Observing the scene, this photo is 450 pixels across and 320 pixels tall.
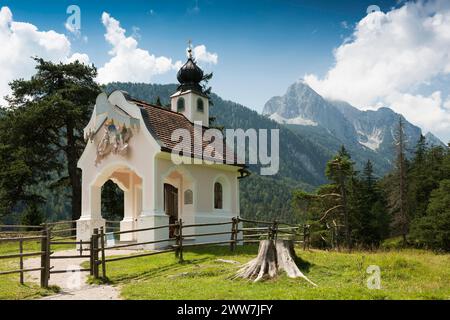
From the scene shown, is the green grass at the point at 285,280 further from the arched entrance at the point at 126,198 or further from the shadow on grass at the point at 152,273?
the arched entrance at the point at 126,198

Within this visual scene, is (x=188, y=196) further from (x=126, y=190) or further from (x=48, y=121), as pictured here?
(x=48, y=121)

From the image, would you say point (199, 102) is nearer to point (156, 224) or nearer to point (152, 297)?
point (156, 224)

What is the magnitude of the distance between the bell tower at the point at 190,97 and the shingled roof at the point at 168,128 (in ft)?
2.86

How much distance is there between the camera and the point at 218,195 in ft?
75.7

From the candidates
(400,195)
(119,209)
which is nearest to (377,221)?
(400,195)

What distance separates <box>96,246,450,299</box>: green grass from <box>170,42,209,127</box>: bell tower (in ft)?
37.3

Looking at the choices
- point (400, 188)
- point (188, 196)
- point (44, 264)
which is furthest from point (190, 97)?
point (400, 188)

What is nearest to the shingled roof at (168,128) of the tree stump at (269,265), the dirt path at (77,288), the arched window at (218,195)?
the arched window at (218,195)

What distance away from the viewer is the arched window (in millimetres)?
22875

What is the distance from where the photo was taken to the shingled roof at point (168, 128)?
66.4ft

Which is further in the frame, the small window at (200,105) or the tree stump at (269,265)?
the small window at (200,105)

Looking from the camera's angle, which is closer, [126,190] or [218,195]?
[218,195]

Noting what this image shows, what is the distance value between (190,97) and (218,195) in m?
6.15
